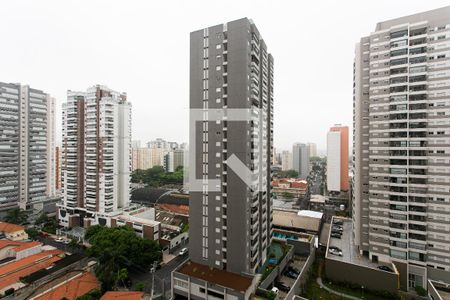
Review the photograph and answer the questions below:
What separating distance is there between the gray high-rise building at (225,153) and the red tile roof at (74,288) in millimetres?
8977

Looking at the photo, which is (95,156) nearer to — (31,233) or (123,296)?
(31,233)

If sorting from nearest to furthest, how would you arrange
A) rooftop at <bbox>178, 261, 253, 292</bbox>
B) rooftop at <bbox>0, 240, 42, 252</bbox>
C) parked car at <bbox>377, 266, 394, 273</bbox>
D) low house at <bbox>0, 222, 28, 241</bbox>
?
rooftop at <bbox>178, 261, 253, 292</bbox>
parked car at <bbox>377, 266, 394, 273</bbox>
rooftop at <bbox>0, 240, 42, 252</bbox>
low house at <bbox>0, 222, 28, 241</bbox>

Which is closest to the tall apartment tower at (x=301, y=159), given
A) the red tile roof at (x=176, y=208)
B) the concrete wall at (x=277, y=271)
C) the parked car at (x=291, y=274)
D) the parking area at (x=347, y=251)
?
the red tile roof at (x=176, y=208)

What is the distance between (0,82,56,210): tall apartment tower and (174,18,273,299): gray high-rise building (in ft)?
148

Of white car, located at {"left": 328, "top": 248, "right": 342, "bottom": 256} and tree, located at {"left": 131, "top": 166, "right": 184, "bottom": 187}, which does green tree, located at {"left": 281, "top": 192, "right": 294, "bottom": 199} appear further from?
tree, located at {"left": 131, "top": 166, "right": 184, "bottom": 187}

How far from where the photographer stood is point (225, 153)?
23.5 meters

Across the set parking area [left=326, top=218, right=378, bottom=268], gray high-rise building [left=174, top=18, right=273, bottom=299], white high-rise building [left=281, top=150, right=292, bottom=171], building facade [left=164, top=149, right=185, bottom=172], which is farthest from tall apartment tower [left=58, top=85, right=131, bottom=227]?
white high-rise building [left=281, top=150, right=292, bottom=171]

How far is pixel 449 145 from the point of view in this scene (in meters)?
23.8

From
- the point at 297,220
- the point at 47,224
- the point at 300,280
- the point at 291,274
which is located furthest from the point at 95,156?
the point at 297,220

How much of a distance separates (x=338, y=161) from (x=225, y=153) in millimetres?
54199

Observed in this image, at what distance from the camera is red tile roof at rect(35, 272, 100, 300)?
69.6 feet

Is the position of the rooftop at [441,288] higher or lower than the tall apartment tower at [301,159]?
lower

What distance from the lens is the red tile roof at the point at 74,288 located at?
2121 cm

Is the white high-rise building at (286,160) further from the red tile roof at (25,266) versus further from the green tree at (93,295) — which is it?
the green tree at (93,295)
